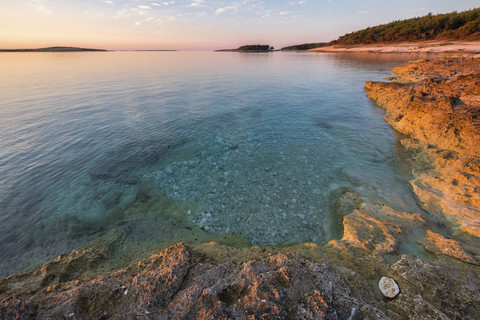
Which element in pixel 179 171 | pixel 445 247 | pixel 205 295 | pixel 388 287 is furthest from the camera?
pixel 179 171

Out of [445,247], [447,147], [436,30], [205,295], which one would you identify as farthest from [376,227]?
[436,30]

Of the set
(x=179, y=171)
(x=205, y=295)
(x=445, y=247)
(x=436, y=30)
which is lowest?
(x=179, y=171)

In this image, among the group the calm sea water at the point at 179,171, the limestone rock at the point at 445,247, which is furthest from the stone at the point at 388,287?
the calm sea water at the point at 179,171

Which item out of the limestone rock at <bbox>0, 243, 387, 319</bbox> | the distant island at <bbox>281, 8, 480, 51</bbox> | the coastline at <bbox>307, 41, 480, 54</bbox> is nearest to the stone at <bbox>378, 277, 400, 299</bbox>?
the limestone rock at <bbox>0, 243, 387, 319</bbox>

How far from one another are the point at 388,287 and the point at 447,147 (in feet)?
43.4

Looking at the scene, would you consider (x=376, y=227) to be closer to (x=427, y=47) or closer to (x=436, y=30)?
(x=427, y=47)

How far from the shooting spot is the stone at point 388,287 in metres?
4.60

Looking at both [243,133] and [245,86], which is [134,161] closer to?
[243,133]

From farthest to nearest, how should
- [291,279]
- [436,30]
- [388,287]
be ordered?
[436,30] → [388,287] → [291,279]

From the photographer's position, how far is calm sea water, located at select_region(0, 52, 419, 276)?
873 cm

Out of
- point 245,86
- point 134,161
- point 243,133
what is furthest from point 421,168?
point 245,86

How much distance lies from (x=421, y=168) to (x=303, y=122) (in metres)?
Result: 11.8

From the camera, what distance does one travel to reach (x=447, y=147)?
40.9 feet

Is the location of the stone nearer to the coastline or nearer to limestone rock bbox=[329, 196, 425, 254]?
limestone rock bbox=[329, 196, 425, 254]
